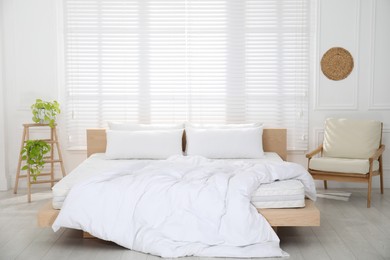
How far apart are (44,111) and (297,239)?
3.42m

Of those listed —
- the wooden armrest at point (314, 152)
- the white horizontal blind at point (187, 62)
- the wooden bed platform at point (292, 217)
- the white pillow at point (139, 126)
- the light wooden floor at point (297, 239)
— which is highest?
the white horizontal blind at point (187, 62)

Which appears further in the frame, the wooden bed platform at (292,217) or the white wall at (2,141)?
the white wall at (2,141)

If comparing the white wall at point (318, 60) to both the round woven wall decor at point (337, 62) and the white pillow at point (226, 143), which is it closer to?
the round woven wall decor at point (337, 62)

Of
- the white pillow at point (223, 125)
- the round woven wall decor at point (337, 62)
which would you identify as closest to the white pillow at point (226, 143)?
the white pillow at point (223, 125)

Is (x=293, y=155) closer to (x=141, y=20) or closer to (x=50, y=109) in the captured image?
(x=141, y=20)

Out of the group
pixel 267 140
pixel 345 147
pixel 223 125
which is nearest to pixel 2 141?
pixel 223 125

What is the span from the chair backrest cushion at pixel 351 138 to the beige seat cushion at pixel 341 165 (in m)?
0.34

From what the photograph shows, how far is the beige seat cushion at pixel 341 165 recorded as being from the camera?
5871 mm

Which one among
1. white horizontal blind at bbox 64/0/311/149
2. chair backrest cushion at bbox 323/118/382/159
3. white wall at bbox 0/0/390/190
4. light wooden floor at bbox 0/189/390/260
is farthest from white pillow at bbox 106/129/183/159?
chair backrest cushion at bbox 323/118/382/159

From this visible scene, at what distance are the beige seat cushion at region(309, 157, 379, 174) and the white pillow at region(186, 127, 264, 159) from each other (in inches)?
24.2

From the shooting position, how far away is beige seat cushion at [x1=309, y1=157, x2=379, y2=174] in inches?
231

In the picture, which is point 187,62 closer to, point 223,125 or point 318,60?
point 223,125

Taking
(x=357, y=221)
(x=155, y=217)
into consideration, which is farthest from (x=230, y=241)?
(x=357, y=221)

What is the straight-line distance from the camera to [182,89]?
6875 millimetres
